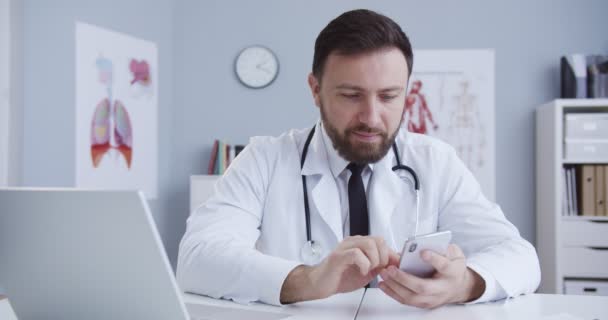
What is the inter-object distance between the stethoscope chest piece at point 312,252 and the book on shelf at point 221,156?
2164 mm

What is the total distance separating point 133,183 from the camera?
347 centimetres

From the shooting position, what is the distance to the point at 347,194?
157 centimetres

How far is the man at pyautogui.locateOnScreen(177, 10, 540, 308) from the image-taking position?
49.1 inches

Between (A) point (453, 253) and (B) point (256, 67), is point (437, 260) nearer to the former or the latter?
(A) point (453, 253)

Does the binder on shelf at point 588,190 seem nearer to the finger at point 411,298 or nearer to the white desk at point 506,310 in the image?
the white desk at point 506,310

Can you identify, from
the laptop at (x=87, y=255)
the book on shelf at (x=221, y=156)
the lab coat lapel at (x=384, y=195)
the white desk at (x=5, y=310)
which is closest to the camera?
the laptop at (x=87, y=255)

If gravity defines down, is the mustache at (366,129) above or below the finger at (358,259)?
above

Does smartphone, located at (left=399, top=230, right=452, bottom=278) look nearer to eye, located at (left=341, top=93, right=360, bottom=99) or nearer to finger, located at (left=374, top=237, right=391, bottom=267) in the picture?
finger, located at (left=374, top=237, right=391, bottom=267)

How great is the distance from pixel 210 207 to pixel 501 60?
272 cm

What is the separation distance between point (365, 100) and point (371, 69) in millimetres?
77

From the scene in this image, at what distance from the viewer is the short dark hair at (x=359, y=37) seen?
146 centimetres

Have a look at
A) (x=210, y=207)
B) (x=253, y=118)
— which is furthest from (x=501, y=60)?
(x=210, y=207)

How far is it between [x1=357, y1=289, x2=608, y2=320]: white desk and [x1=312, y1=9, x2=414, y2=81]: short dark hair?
2.02 feet

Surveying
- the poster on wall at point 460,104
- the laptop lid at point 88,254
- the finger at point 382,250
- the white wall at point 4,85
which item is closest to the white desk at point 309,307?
the finger at point 382,250
